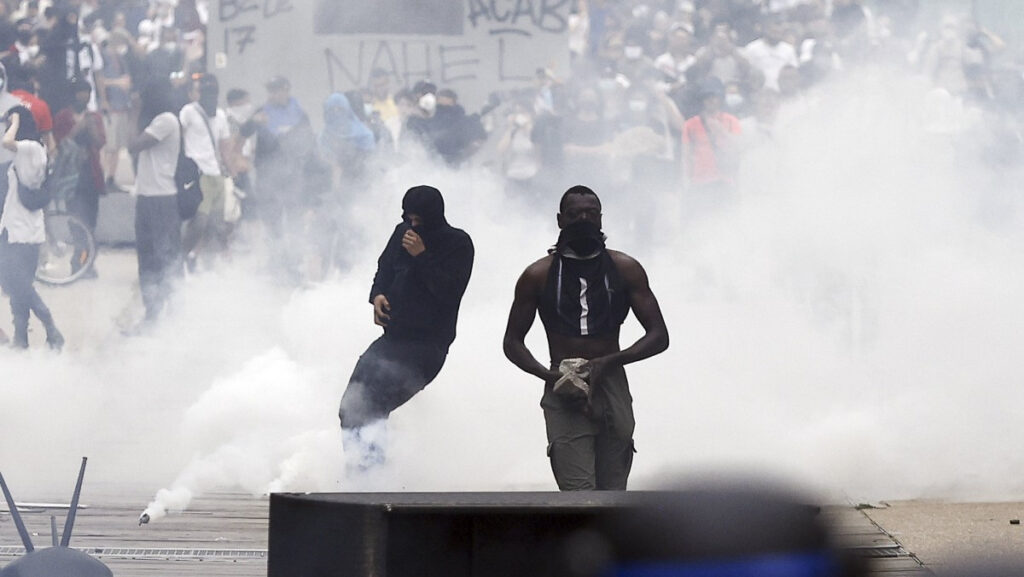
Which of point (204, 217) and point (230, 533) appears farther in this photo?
point (204, 217)

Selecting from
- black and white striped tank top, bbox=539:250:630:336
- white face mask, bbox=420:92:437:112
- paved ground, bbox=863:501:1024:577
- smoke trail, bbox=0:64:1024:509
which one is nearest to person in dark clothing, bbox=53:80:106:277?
smoke trail, bbox=0:64:1024:509

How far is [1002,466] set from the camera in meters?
7.57

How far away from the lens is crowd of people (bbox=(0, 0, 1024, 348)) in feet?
32.1

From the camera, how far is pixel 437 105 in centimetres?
1021

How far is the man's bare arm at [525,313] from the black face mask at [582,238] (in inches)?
3.6

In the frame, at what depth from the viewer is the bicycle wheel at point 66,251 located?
10898 millimetres

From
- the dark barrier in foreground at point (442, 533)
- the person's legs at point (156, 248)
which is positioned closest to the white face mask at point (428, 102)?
the person's legs at point (156, 248)

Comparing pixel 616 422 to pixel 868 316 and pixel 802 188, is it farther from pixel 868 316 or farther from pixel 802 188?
pixel 802 188

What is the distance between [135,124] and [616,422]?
5.97 meters

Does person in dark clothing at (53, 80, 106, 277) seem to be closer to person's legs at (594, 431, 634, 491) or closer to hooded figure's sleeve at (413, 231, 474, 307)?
hooded figure's sleeve at (413, 231, 474, 307)

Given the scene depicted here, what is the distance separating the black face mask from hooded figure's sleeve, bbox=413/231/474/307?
3.74 ft

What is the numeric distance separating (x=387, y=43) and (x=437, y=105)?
0.55 metres

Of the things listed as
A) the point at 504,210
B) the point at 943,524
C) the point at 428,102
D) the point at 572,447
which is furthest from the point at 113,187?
the point at 572,447

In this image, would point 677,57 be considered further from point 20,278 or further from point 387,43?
point 20,278
